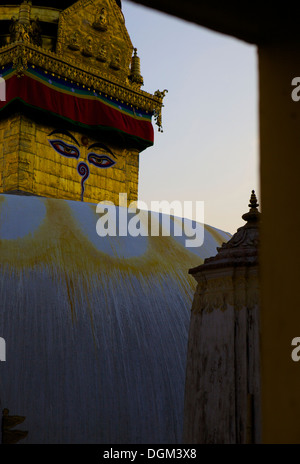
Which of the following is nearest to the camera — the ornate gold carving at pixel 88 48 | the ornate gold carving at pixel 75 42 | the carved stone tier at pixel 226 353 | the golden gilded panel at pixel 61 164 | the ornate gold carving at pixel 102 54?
the carved stone tier at pixel 226 353

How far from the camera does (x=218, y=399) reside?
3.36m

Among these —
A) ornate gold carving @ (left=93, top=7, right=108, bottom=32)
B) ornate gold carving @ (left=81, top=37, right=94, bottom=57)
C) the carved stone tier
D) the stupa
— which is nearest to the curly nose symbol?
the stupa

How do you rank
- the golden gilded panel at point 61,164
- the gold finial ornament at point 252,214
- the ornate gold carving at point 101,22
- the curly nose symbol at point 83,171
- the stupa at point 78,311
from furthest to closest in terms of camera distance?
the ornate gold carving at point 101,22, the curly nose symbol at point 83,171, the golden gilded panel at point 61,164, the stupa at point 78,311, the gold finial ornament at point 252,214

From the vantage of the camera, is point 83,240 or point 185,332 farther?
point 83,240

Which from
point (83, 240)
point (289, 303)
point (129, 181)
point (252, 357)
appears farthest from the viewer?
point (129, 181)

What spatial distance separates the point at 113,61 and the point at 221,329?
462 inches

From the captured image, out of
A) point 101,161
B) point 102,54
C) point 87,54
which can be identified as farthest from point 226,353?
point 102,54

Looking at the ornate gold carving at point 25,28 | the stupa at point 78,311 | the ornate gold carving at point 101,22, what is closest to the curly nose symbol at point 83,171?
the stupa at point 78,311

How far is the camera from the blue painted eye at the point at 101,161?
1344cm

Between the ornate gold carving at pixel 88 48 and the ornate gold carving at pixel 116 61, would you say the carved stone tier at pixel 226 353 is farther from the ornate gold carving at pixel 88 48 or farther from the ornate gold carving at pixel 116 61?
the ornate gold carving at pixel 116 61

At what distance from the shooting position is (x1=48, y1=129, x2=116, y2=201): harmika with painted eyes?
12.9 metres

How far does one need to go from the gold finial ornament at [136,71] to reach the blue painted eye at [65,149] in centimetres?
273
